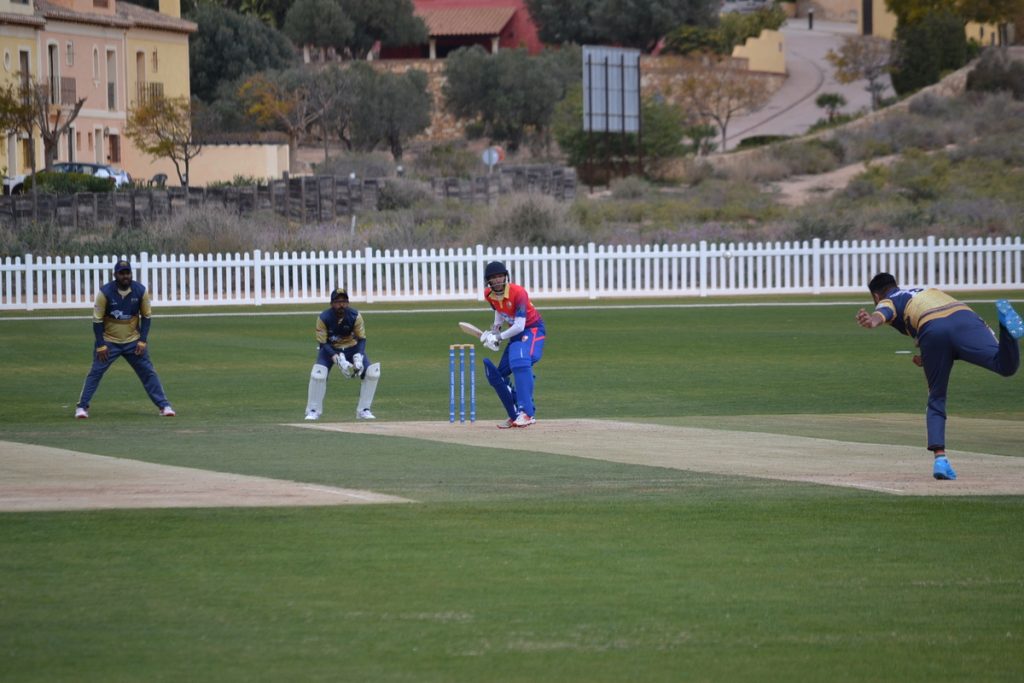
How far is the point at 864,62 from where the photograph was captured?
95.2m

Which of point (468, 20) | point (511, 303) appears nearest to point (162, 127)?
point (468, 20)

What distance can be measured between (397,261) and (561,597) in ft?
88.9

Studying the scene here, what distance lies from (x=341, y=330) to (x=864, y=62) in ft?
272

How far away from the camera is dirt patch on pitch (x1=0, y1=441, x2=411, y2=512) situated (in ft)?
36.4

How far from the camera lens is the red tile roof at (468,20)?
10112 cm

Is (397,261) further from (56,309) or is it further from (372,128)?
(372,128)

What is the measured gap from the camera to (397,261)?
115 ft

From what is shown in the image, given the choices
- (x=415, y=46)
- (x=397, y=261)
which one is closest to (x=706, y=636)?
(x=397, y=261)

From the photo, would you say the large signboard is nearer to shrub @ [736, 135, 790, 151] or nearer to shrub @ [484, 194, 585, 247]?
shrub @ [736, 135, 790, 151]

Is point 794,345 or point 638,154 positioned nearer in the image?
point 794,345

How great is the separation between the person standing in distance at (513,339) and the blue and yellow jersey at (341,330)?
6.46 feet

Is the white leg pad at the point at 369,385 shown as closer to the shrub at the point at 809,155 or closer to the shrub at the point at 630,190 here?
the shrub at the point at 630,190

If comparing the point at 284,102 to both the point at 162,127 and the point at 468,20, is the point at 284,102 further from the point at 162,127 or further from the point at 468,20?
the point at 468,20

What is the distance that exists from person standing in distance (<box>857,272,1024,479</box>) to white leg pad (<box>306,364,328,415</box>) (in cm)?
676
